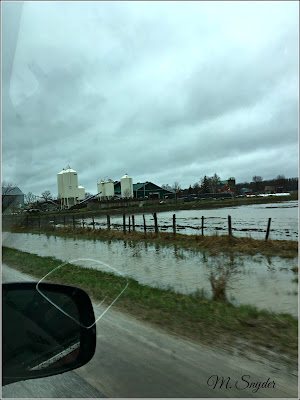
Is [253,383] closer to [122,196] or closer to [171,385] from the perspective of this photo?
[171,385]

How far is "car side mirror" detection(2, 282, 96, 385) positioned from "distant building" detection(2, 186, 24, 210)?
1.37m

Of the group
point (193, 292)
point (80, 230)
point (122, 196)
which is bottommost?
point (193, 292)

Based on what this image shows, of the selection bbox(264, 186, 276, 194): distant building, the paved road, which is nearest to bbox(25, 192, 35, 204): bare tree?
the paved road

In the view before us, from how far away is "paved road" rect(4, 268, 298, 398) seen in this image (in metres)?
2.89

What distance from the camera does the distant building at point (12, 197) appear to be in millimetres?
3568

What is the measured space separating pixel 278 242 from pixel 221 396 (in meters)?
10.0

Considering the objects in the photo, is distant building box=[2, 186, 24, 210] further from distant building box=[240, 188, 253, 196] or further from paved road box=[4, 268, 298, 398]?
distant building box=[240, 188, 253, 196]

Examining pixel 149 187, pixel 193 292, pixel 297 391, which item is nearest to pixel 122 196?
pixel 149 187

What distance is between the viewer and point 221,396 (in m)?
2.78

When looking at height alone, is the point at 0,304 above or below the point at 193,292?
above

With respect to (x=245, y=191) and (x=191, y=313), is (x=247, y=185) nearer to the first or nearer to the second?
(x=245, y=191)

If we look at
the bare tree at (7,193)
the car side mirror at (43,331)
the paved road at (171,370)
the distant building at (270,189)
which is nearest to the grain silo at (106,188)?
the bare tree at (7,193)
